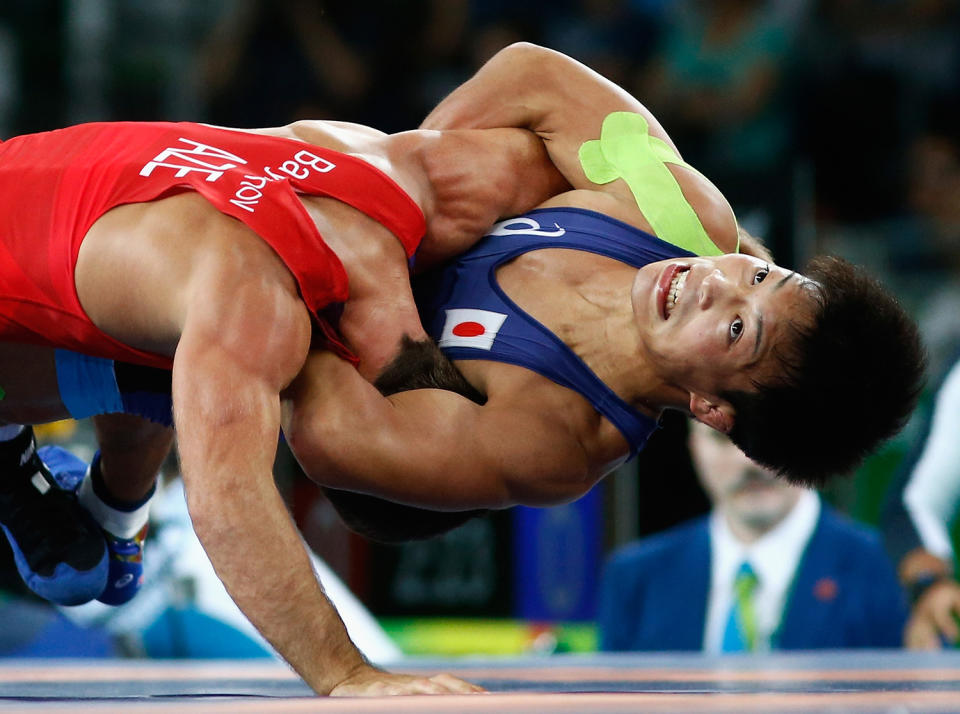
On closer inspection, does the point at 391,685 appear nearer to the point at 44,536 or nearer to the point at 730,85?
the point at 44,536

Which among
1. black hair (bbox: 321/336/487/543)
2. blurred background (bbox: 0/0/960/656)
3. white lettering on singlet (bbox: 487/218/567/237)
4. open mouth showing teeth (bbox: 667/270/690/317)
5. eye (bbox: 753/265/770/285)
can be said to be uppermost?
eye (bbox: 753/265/770/285)

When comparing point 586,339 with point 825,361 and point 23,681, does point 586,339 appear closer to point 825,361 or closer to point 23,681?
point 825,361

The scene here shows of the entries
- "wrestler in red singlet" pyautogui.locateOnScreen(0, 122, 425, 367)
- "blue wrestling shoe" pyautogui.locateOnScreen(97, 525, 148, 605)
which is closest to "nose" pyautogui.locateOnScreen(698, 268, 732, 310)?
"wrestler in red singlet" pyautogui.locateOnScreen(0, 122, 425, 367)

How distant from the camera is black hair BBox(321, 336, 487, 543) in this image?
220cm

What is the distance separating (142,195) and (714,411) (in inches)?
43.4

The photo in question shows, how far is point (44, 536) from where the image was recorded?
2.72 meters

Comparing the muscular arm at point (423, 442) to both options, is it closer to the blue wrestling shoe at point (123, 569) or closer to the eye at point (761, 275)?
the eye at point (761, 275)

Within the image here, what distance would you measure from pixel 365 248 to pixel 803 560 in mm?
2260

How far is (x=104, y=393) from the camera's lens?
2430 mm

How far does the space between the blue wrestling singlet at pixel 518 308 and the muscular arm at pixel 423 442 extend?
0.09m

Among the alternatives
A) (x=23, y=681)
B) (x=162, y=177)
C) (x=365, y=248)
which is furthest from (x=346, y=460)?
(x=23, y=681)

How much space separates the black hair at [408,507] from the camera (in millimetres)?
2201

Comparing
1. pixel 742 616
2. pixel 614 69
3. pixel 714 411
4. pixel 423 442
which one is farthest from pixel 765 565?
pixel 614 69

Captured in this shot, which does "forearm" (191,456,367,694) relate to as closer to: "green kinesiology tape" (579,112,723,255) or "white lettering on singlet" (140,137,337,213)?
"white lettering on singlet" (140,137,337,213)
